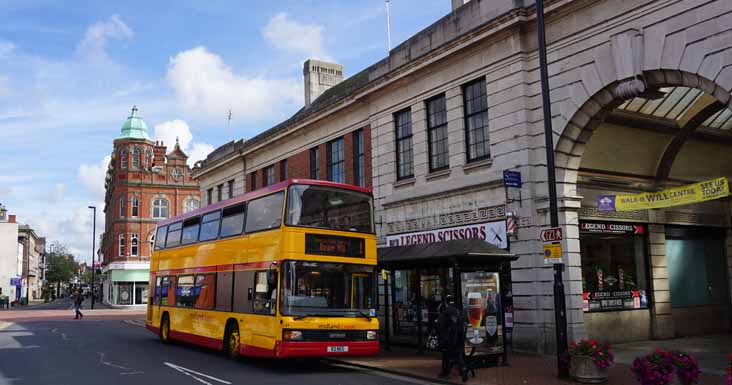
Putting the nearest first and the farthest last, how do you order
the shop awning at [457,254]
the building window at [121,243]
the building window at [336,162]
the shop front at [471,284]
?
1. the shop front at [471,284]
2. the shop awning at [457,254]
3. the building window at [336,162]
4. the building window at [121,243]

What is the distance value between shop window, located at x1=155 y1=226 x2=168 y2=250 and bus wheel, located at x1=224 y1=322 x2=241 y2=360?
259 inches

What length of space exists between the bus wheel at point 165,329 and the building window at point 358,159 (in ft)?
28.2

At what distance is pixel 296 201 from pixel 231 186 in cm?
2264

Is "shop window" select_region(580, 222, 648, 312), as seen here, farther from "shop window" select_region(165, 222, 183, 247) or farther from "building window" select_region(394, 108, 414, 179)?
"shop window" select_region(165, 222, 183, 247)

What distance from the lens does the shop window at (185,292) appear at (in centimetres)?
1823

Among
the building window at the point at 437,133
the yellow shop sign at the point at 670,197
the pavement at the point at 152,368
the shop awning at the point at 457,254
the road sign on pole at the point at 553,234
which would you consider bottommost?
the pavement at the point at 152,368

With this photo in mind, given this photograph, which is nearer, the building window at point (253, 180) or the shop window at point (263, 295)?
the shop window at point (263, 295)

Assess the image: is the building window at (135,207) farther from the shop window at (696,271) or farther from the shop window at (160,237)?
the shop window at (696,271)

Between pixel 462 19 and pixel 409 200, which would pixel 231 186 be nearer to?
pixel 409 200

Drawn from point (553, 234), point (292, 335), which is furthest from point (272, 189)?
point (553, 234)

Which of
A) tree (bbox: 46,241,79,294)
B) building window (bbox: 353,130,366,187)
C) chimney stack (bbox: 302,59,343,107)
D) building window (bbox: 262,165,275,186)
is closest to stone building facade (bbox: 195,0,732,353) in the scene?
building window (bbox: 353,130,366,187)

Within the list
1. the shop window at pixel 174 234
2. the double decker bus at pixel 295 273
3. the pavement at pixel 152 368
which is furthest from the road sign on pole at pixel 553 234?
the shop window at pixel 174 234

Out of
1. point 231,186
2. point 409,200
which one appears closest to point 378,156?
point 409,200

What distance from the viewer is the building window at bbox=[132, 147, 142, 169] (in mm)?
62469
